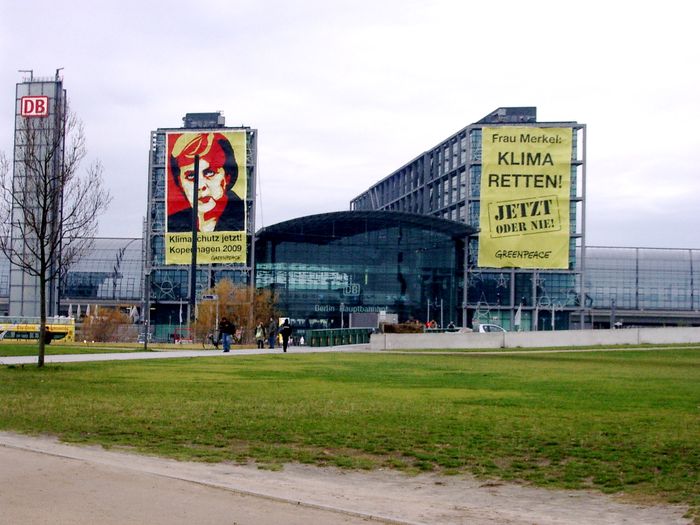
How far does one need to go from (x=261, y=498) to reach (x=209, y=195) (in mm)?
89015

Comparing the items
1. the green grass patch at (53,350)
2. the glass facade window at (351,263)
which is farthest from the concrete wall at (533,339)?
the glass facade window at (351,263)

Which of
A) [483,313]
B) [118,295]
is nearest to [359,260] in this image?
[483,313]

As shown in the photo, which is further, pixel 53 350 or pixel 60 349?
pixel 60 349

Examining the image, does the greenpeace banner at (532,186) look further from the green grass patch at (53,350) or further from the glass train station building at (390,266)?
the green grass patch at (53,350)

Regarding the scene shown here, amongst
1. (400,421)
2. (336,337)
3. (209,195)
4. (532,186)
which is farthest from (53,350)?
(532,186)

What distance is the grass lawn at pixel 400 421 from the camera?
33.7ft

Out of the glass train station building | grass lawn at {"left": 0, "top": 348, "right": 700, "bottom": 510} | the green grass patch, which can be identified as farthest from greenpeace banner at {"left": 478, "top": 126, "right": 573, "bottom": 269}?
grass lawn at {"left": 0, "top": 348, "right": 700, "bottom": 510}

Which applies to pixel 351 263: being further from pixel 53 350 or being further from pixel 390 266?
pixel 53 350

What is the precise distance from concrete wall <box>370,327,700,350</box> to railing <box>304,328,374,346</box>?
21.2 feet

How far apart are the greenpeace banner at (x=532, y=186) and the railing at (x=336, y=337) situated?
113ft

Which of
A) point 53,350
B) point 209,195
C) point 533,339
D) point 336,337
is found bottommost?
point 336,337

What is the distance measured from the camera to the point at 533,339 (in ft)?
170

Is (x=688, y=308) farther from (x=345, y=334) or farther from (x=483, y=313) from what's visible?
(x=345, y=334)

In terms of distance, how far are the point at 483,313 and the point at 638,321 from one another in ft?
111
